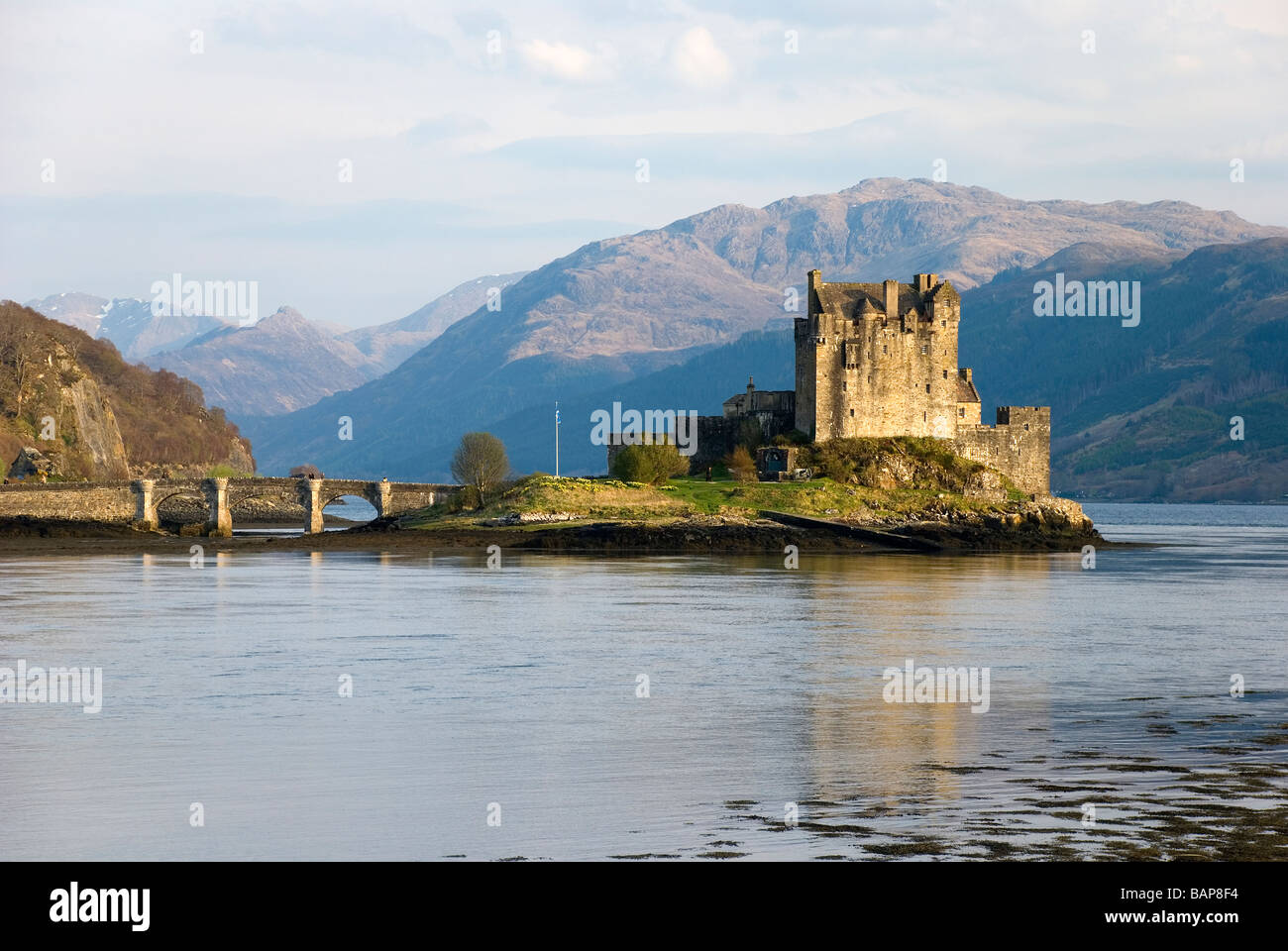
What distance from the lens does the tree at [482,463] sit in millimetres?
108250

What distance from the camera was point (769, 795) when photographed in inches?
856

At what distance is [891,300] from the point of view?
346 feet

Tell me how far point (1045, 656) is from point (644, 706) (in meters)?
14.5

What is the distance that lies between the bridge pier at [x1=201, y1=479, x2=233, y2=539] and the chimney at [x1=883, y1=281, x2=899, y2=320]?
51106 millimetres

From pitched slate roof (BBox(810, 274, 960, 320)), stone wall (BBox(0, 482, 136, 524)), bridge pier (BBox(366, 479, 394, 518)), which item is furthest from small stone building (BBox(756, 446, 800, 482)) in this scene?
stone wall (BBox(0, 482, 136, 524))

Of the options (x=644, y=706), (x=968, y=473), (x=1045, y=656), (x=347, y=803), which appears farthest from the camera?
(x=968, y=473)

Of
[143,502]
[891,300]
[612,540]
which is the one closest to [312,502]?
[143,502]

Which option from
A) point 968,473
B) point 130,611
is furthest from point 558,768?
point 968,473

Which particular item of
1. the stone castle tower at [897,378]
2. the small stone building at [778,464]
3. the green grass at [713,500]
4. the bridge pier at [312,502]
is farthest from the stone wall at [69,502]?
the stone castle tower at [897,378]

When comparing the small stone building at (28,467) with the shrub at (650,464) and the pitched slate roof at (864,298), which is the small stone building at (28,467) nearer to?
the shrub at (650,464)

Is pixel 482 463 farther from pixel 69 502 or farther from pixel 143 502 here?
pixel 69 502

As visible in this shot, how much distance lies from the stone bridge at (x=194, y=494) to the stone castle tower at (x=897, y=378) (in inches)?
1153

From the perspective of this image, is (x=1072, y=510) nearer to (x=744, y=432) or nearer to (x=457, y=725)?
(x=744, y=432)
